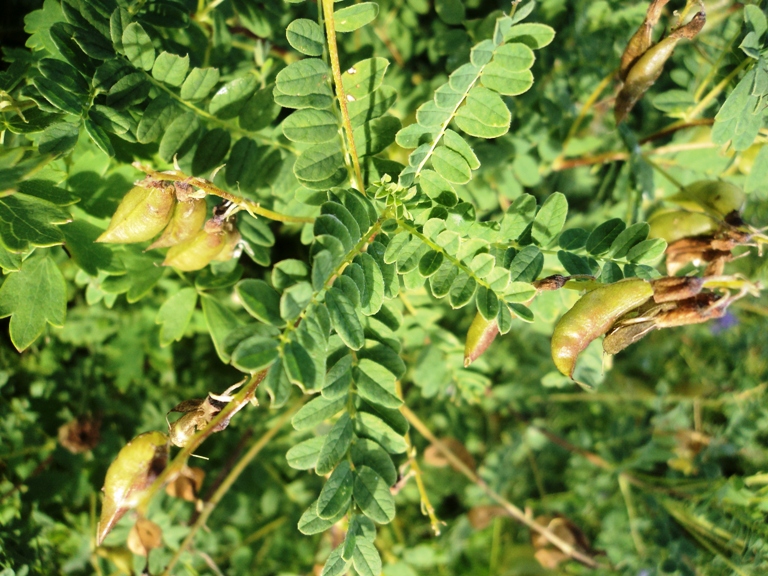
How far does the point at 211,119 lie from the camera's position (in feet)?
5.75

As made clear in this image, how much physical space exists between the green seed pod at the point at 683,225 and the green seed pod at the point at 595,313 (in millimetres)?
631

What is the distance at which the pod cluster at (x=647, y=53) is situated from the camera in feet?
5.41

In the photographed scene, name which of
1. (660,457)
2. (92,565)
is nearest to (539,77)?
(660,457)

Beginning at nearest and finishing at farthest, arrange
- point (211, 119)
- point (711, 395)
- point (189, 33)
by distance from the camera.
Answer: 1. point (211, 119)
2. point (189, 33)
3. point (711, 395)

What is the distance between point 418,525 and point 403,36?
2406 millimetres

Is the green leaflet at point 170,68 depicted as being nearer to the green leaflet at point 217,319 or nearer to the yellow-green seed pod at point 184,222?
the yellow-green seed pod at point 184,222

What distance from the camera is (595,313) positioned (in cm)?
138

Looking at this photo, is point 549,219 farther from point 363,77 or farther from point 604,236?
point 363,77

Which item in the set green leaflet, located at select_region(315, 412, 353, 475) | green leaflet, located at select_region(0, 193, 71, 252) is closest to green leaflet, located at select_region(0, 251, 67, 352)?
green leaflet, located at select_region(0, 193, 71, 252)

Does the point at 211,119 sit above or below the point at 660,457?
above

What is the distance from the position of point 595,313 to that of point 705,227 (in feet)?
2.72

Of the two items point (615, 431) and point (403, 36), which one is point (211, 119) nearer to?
point (403, 36)

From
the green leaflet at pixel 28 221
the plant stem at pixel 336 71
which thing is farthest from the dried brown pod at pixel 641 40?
the green leaflet at pixel 28 221

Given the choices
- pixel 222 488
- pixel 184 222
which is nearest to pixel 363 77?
pixel 184 222
